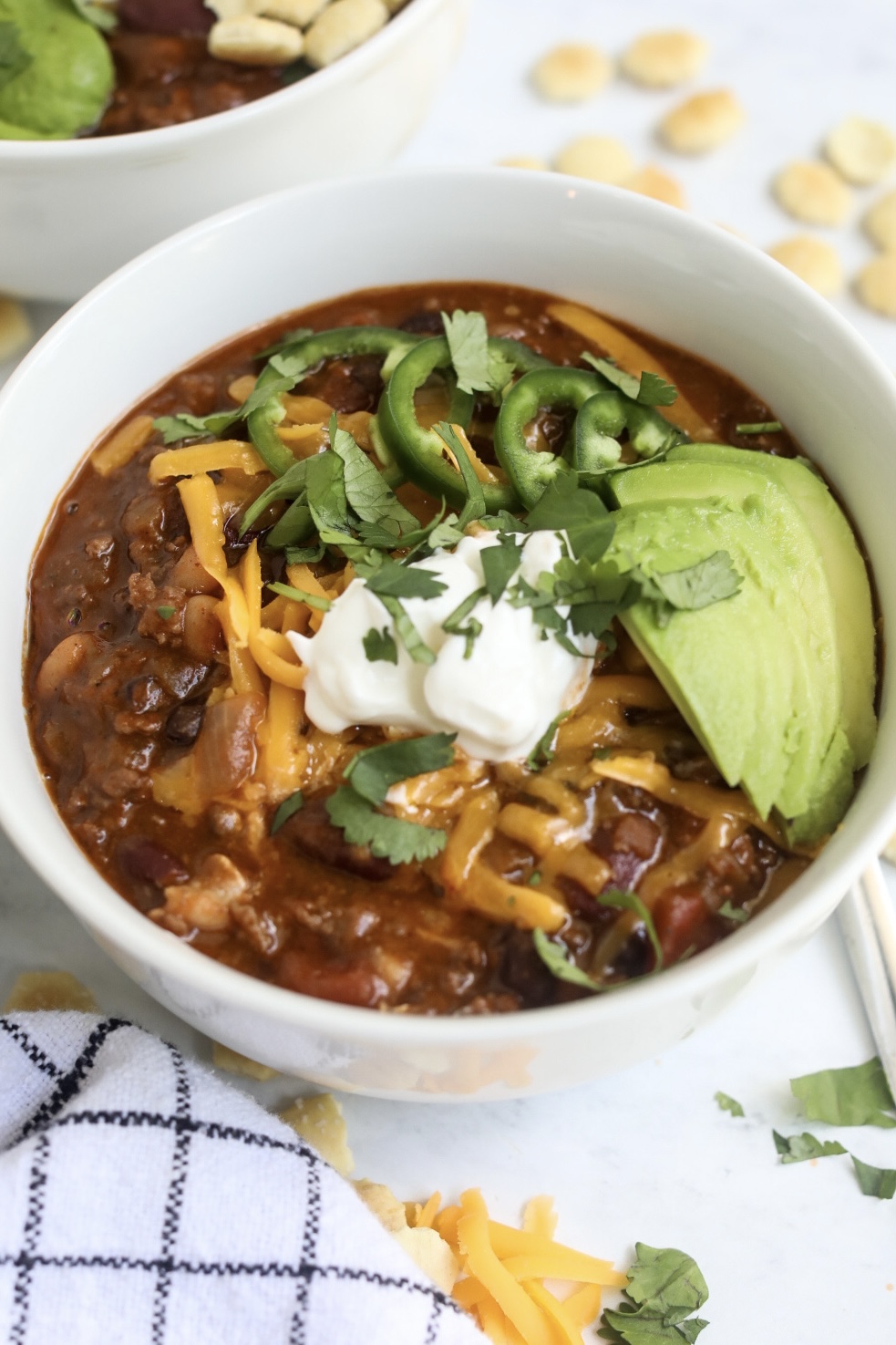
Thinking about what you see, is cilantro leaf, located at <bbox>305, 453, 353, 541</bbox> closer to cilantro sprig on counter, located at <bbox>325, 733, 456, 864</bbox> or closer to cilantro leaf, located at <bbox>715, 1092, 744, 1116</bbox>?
cilantro sprig on counter, located at <bbox>325, 733, 456, 864</bbox>

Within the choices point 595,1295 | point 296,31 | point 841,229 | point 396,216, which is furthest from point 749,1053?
point 296,31

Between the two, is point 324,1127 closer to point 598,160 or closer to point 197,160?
point 197,160

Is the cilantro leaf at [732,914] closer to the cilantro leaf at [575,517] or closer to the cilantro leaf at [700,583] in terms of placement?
the cilantro leaf at [700,583]

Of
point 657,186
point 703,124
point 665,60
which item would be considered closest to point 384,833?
point 657,186

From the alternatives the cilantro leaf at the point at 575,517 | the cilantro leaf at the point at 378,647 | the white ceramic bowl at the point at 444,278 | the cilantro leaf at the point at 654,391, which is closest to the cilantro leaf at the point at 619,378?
the cilantro leaf at the point at 654,391

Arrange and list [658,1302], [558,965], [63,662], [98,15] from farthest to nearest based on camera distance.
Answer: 1. [98,15]
2. [63,662]
3. [658,1302]
4. [558,965]

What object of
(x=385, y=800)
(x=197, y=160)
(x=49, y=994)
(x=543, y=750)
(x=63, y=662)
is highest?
(x=197, y=160)

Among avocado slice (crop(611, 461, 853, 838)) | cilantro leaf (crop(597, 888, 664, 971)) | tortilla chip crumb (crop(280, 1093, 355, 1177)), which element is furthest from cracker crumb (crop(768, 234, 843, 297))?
tortilla chip crumb (crop(280, 1093, 355, 1177))
